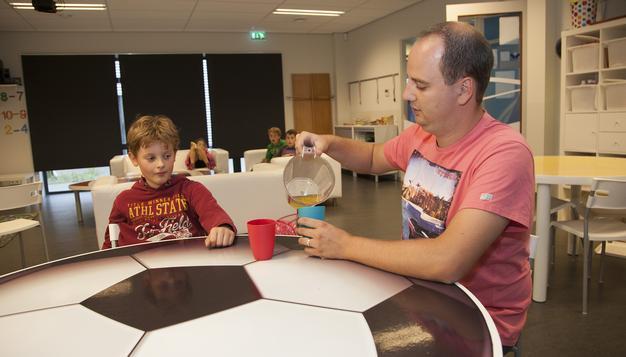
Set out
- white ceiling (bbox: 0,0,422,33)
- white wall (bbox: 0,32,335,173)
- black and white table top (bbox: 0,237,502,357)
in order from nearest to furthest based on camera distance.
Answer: black and white table top (bbox: 0,237,502,357) < white ceiling (bbox: 0,0,422,33) < white wall (bbox: 0,32,335,173)

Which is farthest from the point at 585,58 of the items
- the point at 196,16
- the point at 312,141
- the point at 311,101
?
the point at 311,101

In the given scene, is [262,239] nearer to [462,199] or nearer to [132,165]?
Result: [462,199]

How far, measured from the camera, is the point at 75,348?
0.70 meters

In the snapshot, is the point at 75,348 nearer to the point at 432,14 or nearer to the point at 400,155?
the point at 400,155

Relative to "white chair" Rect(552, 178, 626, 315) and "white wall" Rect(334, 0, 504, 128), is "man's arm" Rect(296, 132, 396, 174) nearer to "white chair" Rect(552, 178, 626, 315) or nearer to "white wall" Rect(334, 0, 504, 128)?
"white chair" Rect(552, 178, 626, 315)

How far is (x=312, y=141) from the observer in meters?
1.35

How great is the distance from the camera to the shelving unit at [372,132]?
7828 mm

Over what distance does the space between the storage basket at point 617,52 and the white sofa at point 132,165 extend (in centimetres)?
462

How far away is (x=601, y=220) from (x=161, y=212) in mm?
2541

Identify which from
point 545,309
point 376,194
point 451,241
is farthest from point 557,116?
point 451,241

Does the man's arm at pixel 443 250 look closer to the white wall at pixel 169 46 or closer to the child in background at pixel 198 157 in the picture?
the child in background at pixel 198 157

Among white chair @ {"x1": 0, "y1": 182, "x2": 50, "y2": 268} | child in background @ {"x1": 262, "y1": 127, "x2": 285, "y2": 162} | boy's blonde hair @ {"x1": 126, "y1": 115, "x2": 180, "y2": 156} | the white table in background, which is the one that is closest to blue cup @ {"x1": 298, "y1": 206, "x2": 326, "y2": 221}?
boy's blonde hair @ {"x1": 126, "y1": 115, "x2": 180, "y2": 156}

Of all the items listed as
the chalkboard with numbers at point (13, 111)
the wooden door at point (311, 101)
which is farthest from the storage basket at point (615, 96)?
the chalkboard with numbers at point (13, 111)

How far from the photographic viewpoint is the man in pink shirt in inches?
38.3
